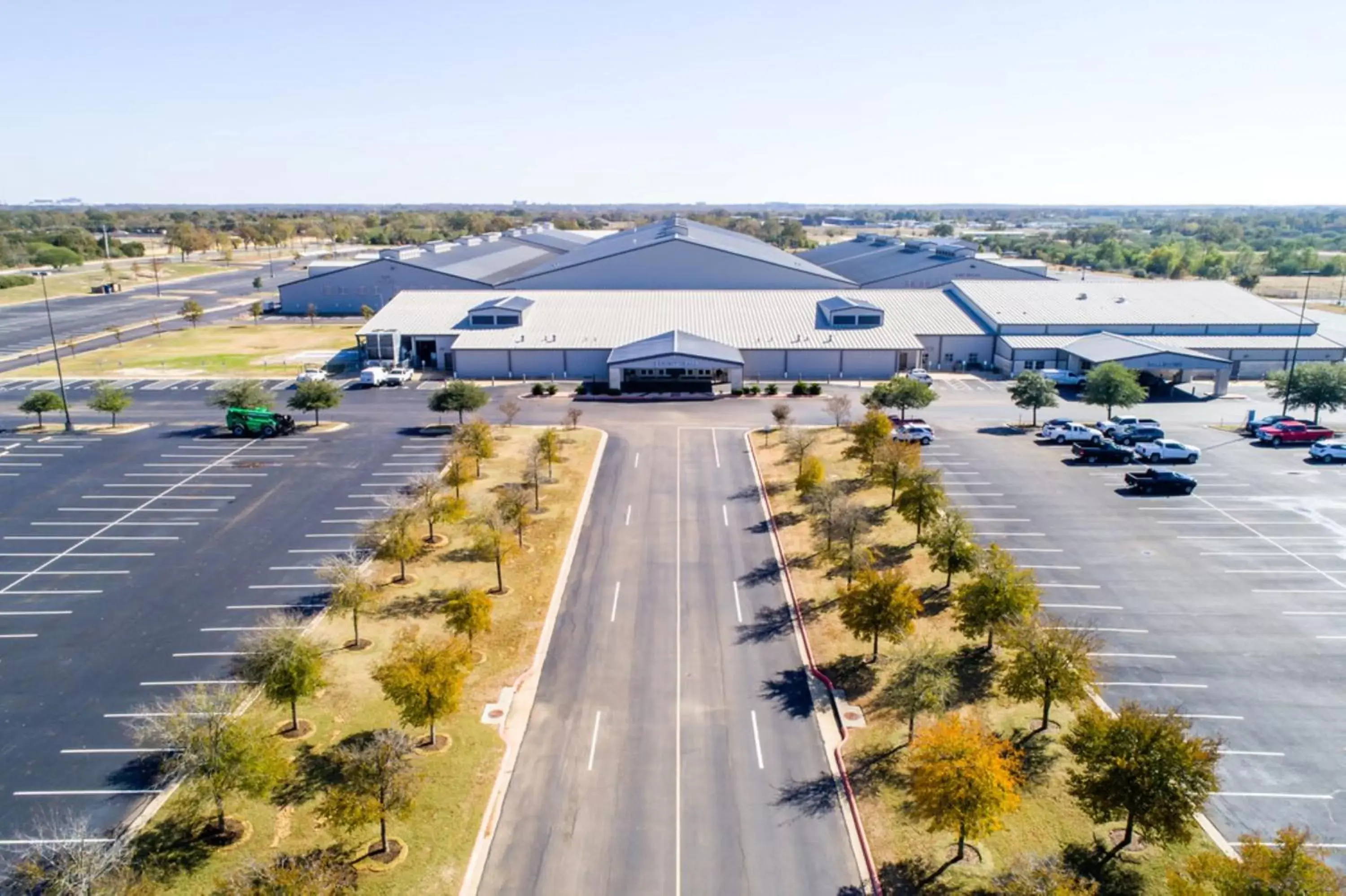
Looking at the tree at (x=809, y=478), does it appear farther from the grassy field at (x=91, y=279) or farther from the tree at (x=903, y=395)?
the grassy field at (x=91, y=279)

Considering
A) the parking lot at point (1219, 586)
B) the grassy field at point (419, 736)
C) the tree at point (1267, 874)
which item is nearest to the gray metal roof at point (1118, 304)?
the parking lot at point (1219, 586)

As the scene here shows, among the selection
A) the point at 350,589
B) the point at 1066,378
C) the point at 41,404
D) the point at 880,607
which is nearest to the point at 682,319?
the point at 1066,378

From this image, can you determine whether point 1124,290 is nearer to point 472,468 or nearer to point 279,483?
point 472,468

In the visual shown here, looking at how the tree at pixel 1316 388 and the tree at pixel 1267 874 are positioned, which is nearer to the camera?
the tree at pixel 1267 874

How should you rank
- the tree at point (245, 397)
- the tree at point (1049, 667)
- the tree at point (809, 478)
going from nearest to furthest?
the tree at point (1049, 667) < the tree at point (809, 478) < the tree at point (245, 397)

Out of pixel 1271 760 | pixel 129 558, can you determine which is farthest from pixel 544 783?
pixel 129 558

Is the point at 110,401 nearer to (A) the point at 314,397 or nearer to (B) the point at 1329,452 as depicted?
(A) the point at 314,397

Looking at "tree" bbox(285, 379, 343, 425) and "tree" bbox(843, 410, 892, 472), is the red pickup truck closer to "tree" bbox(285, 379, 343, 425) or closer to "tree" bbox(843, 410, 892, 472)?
"tree" bbox(843, 410, 892, 472)
